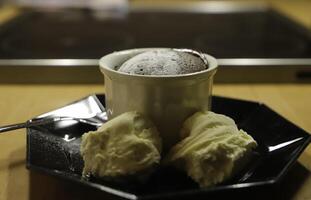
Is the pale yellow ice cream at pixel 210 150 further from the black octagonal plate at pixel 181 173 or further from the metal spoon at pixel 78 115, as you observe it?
the metal spoon at pixel 78 115

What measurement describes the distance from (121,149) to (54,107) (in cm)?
33

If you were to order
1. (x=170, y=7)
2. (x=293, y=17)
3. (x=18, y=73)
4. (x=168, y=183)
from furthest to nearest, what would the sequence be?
1. (x=170, y=7)
2. (x=293, y=17)
3. (x=18, y=73)
4. (x=168, y=183)

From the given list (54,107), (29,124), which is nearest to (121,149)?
(29,124)

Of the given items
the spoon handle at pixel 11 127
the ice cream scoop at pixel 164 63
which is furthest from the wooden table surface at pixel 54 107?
the ice cream scoop at pixel 164 63

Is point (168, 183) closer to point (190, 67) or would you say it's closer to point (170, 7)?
point (190, 67)

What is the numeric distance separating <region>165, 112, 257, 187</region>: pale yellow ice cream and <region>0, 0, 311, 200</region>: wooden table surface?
0.06m

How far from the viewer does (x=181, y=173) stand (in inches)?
19.5

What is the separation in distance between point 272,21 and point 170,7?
0.35 metres

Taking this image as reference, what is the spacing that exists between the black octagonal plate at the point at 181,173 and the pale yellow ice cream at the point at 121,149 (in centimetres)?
2

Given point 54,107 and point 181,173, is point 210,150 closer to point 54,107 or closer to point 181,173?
point 181,173

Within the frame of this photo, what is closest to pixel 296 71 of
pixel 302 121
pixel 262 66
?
pixel 262 66

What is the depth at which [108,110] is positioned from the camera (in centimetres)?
59

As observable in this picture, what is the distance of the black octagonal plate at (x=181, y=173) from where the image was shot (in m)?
0.46

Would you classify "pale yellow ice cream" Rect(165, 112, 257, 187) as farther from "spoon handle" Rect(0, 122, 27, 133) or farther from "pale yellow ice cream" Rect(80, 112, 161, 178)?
"spoon handle" Rect(0, 122, 27, 133)
